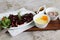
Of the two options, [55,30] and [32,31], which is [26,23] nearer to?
[32,31]

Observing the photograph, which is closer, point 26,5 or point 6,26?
point 6,26

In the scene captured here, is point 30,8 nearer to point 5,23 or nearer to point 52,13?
point 52,13

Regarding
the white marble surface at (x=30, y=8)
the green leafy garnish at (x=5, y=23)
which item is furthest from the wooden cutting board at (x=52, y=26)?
the green leafy garnish at (x=5, y=23)

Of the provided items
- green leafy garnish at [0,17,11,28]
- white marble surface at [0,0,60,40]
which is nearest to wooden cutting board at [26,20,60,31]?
white marble surface at [0,0,60,40]

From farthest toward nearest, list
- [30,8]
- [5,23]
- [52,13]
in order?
[30,8]
[52,13]
[5,23]

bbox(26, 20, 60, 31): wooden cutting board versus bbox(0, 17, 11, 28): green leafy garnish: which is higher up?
bbox(0, 17, 11, 28): green leafy garnish

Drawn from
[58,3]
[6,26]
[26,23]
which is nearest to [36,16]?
[26,23]

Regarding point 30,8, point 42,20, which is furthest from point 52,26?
point 30,8

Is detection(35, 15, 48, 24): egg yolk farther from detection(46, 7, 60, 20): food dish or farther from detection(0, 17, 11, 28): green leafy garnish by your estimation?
detection(0, 17, 11, 28): green leafy garnish
